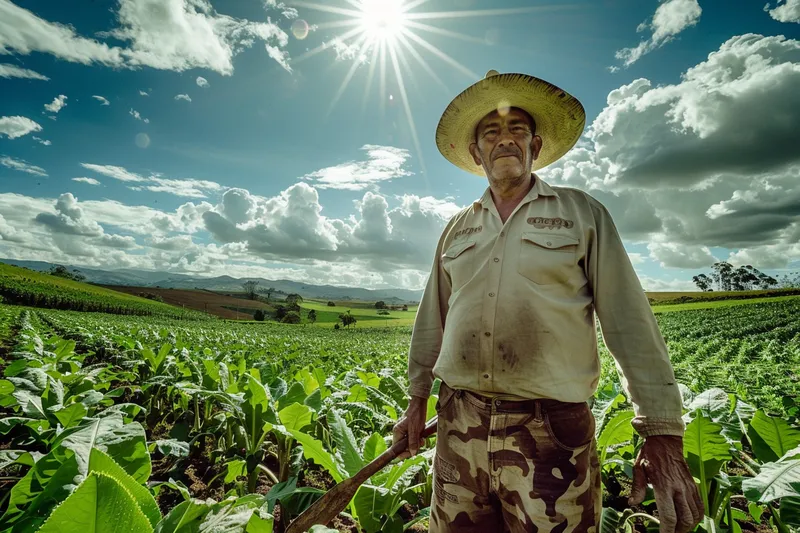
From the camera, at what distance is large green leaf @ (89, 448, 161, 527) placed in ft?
4.20

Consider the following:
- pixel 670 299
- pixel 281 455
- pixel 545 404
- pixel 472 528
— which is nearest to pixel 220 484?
pixel 281 455

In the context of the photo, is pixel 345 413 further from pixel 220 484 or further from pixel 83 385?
pixel 83 385

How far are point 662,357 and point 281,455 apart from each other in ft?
8.60

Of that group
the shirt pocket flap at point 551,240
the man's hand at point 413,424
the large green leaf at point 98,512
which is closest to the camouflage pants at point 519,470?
the man's hand at point 413,424

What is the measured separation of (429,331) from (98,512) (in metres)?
1.67

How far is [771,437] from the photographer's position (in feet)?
7.27

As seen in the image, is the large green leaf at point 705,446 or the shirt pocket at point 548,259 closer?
the shirt pocket at point 548,259

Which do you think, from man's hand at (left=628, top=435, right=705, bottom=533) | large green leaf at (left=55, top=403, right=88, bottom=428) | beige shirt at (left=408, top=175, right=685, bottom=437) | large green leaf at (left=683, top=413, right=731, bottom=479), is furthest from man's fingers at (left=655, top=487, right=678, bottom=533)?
large green leaf at (left=55, top=403, right=88, bottom=428)

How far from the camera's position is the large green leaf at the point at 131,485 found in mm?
1279

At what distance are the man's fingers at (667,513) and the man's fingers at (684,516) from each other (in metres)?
0.02

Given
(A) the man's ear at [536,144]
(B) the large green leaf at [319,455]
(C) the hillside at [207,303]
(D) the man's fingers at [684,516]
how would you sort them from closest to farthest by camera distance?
(D) the man's fingers at [684,516], (B) the large green leaf at [319,455], (A) the man's ear at [536,144], (C) the hillside at [207,303]

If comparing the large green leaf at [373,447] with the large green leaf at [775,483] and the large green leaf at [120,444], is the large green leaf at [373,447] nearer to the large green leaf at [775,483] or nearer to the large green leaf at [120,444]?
the large green leaf at [120,444]

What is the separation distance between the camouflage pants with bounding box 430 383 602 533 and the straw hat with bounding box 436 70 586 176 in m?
1.63

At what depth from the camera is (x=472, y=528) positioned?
1.74 meters
